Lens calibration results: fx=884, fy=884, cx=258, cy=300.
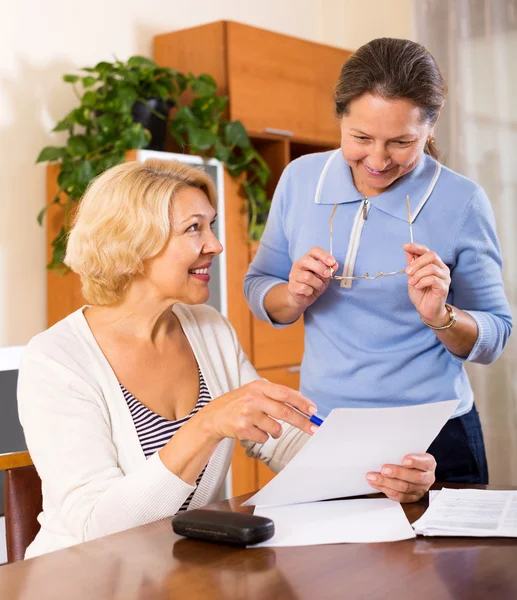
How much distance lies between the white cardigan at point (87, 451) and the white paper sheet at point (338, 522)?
0.18 metres

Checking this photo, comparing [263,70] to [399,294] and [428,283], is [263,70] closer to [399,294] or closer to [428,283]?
[399,294]

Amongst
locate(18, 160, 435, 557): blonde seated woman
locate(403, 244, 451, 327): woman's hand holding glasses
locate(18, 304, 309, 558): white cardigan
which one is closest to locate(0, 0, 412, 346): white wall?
locate(18, 160, 435, 557): blonde seated woman

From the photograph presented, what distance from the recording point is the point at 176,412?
176cm

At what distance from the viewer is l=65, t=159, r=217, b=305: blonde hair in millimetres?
1772

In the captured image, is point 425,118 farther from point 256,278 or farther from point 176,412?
point 176,412

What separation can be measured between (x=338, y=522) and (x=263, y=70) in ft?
9.54

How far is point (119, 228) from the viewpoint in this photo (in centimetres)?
178

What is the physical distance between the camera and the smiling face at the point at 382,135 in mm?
1681

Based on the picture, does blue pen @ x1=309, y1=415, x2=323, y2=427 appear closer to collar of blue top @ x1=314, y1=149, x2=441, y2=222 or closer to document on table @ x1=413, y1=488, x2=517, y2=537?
document on table @ x1=413, y1=488, x2=517, y2=537

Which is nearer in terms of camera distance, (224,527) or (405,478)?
(224,527)

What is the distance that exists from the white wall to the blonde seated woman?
1771mm

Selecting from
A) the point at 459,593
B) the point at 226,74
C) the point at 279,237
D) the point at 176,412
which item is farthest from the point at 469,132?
the point at 459,593

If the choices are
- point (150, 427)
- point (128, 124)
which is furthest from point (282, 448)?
point (128, 124)

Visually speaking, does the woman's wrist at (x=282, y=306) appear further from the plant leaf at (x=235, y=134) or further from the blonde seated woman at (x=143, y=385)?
the plant leaf at (x=235, y=134)
